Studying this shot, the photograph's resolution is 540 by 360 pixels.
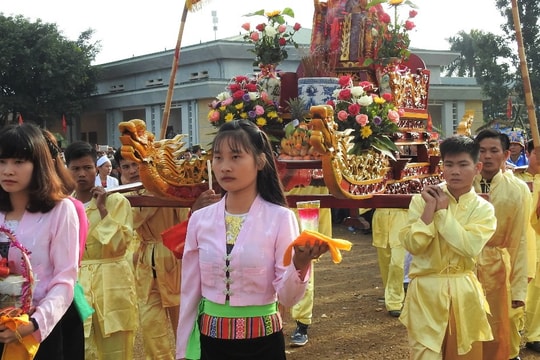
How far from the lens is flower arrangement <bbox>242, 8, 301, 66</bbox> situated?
20.5 feet

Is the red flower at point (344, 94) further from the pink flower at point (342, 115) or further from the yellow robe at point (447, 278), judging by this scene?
the yellow robe at point (447, 278)

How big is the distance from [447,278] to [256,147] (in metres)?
1.63

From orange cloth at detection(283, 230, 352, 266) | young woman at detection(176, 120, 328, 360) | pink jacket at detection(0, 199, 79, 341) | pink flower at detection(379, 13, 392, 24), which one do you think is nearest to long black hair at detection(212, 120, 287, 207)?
young woman at detection(176, 120, 328, 360)

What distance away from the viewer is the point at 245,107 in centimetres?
590

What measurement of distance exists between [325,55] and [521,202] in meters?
2.41

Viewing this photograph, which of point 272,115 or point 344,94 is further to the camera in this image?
point 272,115

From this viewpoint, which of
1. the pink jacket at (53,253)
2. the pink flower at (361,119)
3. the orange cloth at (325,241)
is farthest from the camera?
the pink flower at (361,119)

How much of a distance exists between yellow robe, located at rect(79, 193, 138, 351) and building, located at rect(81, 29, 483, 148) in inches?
463

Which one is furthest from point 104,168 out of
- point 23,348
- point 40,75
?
point 40,75

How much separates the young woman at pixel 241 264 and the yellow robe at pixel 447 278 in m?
1.22

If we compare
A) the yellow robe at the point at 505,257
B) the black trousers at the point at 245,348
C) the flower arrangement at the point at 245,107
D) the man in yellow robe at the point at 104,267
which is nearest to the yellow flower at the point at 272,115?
the flower arrangement at the point at 245,107

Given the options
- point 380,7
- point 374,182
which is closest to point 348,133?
point 374,182

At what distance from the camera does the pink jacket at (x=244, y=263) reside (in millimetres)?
2799

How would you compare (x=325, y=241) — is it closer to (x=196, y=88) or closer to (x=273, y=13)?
(x=273, y=13)
